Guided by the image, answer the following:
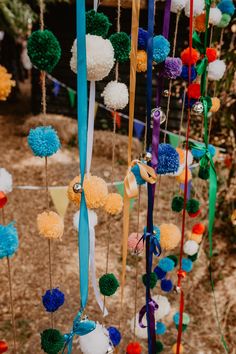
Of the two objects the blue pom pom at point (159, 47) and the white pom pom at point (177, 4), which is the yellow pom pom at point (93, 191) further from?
the white pom pom at point (177, 4)

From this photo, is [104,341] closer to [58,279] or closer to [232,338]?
[232,338]

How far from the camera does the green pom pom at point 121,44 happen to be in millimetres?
792

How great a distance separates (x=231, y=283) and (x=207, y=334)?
385 millimetres

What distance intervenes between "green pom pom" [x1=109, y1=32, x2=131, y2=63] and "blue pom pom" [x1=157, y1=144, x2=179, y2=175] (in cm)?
23

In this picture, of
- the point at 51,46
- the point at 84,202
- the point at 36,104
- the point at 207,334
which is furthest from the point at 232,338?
the point at 36,104

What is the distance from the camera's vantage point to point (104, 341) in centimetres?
90

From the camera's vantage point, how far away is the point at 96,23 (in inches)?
29.4

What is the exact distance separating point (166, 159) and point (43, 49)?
1.28ft

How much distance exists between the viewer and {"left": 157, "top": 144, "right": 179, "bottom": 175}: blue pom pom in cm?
93

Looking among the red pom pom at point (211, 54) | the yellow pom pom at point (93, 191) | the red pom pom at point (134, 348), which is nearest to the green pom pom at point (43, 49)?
the yellow pom pom at point (93, 191)

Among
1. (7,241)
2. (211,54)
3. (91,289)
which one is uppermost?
(211,54)

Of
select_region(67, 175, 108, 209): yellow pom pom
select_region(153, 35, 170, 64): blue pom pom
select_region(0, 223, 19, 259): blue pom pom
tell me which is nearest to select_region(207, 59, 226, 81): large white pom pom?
select_region(153, 35, 170, 64): blue pom pom

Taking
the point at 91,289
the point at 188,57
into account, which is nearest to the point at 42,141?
the point at 188,57

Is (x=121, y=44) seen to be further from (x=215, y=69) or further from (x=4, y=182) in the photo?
(x=215, y=69)
